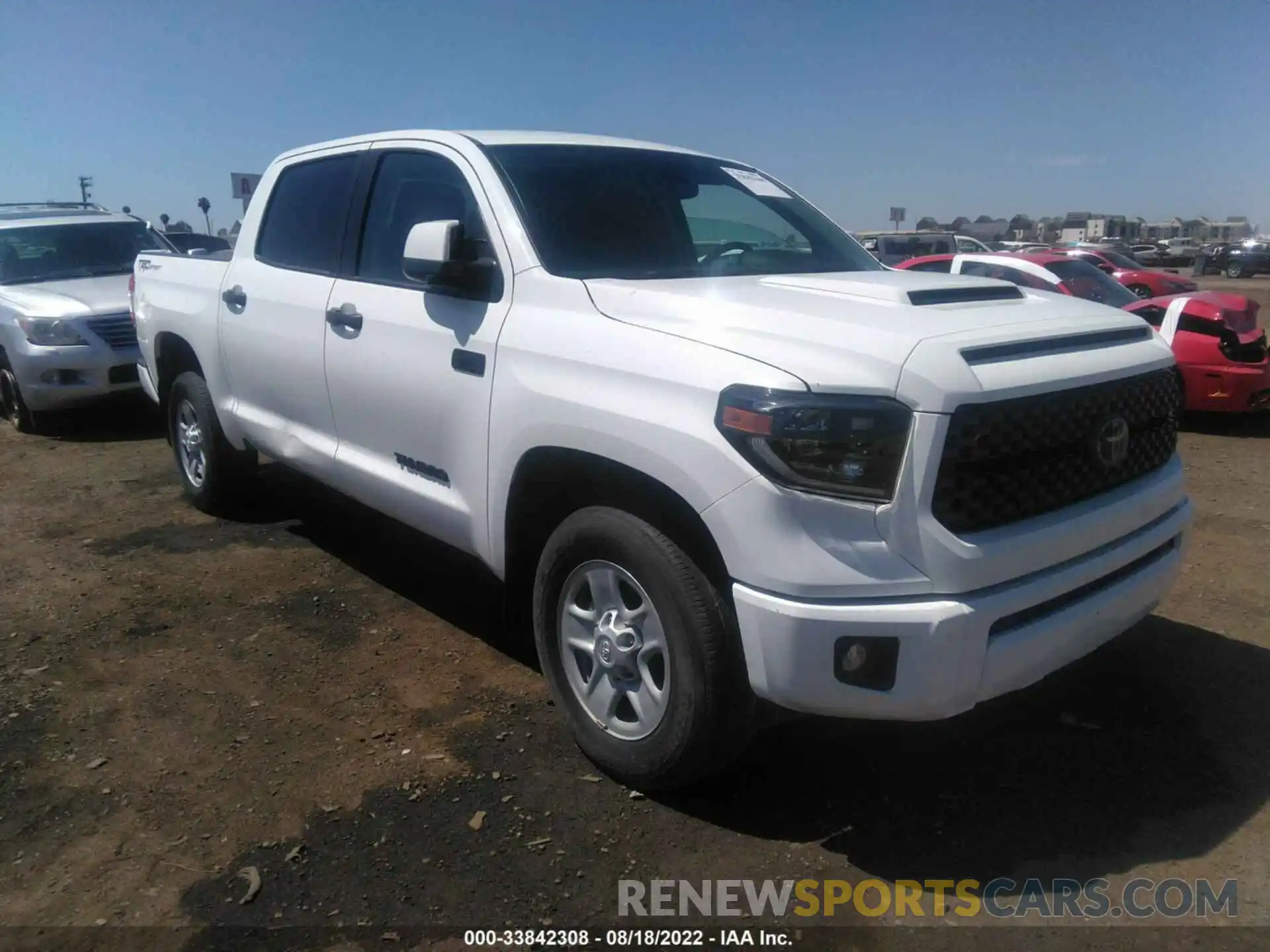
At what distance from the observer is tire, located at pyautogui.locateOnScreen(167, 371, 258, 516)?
17.6 feet

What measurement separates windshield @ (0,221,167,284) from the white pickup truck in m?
5.95

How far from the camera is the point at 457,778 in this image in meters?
3.16

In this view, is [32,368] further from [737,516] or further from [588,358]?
[737,516]

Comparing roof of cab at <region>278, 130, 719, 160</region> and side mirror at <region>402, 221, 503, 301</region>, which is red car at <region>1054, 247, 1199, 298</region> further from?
side mirror at <region>402, 221, 503, 301</region>

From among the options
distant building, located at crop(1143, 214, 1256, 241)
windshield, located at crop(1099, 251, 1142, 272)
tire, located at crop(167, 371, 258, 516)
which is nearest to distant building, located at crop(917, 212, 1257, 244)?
distant building, located at crop(1143, 214, 1256, 241)

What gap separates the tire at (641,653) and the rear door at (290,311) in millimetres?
1621

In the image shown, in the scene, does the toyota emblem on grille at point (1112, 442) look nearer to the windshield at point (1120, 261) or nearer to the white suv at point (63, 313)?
the white suv at point (63, 313)

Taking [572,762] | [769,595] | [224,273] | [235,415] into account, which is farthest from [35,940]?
[224,273]

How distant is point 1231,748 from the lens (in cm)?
327

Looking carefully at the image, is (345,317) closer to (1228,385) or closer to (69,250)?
(69,250)

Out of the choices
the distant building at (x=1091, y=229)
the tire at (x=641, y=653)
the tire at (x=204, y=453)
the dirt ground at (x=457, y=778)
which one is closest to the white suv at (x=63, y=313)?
the tire at (x=204, y=453)

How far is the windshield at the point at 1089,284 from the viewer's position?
978 cm

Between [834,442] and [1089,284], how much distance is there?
28.9ft

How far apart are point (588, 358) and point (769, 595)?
926mm
